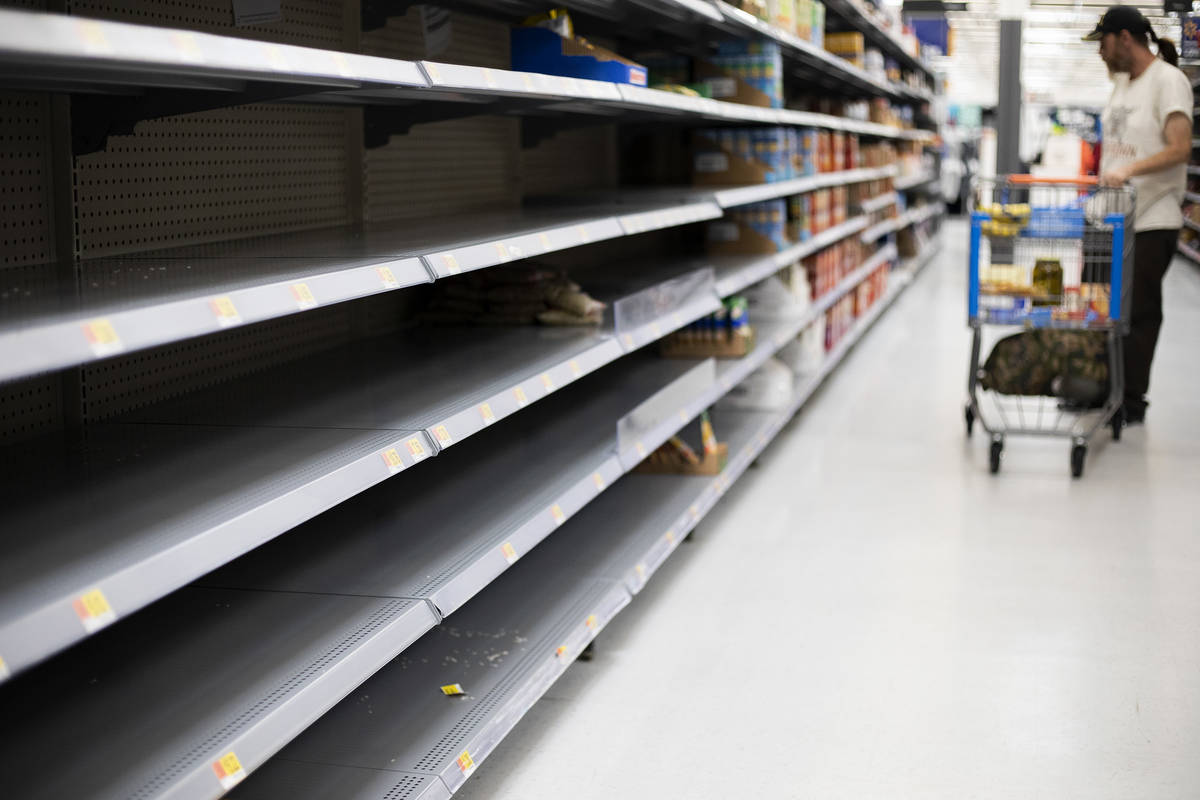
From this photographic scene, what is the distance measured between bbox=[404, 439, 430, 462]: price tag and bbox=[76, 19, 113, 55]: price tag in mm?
979

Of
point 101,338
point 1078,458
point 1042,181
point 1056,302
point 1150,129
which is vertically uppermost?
point 1150,129

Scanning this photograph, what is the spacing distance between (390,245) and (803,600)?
5.82 ft

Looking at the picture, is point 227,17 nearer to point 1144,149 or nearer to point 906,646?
point 906,646

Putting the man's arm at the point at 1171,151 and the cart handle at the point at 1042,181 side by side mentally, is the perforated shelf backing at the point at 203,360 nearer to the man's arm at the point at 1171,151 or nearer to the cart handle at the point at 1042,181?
the cart handle at the point at 1042,181

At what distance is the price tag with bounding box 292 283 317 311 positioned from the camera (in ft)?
5.62

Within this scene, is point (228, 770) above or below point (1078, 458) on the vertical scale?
above

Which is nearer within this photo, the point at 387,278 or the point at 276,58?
the point at 276,58

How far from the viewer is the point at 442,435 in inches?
87.7

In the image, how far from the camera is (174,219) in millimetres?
2576

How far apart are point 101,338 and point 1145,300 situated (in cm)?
525

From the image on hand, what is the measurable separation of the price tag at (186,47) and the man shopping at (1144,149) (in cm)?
454

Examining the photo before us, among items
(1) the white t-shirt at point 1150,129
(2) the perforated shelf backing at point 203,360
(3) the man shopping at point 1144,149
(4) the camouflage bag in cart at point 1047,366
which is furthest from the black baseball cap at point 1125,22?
(2) the perforated shelf backing at point 203,360

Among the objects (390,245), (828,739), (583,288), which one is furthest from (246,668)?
(583,288)

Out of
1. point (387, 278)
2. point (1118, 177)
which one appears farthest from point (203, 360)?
point (1118, 177)
